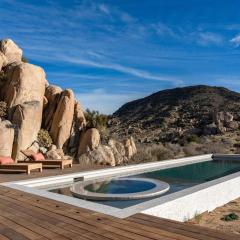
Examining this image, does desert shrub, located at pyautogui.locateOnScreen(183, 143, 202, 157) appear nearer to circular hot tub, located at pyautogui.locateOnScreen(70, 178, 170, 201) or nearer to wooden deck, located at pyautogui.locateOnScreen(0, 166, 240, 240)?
circular hot tub, located at pyautogui.locateOnScreen(70, 178, 170, 201)

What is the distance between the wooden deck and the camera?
4.55 meters

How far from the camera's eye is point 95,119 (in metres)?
19.8

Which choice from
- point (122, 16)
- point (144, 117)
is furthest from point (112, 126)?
point (122, 16)

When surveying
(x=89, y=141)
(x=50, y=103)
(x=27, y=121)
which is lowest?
(x=89, y=141)

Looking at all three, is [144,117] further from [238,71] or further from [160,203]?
[160,203]

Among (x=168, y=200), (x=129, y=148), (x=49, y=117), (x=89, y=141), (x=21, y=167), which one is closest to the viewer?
(x=168, y=200)

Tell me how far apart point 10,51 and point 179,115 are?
35138 millimetres

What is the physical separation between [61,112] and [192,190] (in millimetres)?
12138

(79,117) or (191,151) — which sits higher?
(79,117)

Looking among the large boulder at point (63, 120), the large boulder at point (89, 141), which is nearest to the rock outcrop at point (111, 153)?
the large boulder at point (89, 141)

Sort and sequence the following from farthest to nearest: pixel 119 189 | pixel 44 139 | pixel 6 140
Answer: pixel 44 139 → pixel 6 140 → pixel 119 189

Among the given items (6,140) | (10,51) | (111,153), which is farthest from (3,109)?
(111,153)

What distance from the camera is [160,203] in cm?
626

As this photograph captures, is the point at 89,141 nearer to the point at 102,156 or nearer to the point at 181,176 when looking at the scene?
the point at 102,156
